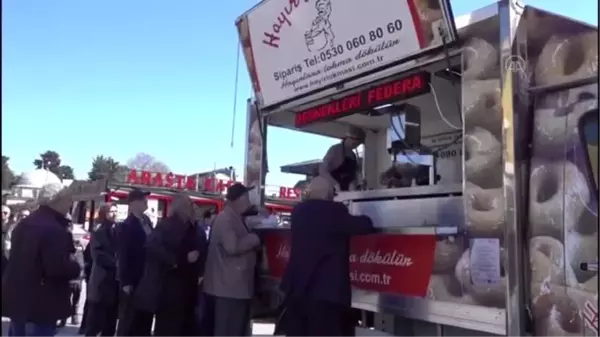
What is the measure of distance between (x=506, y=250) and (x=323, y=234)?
4.15ft

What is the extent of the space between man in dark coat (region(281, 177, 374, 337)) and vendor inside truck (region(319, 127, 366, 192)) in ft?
4.92

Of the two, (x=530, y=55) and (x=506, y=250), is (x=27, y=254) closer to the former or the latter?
(x=506, y=250)

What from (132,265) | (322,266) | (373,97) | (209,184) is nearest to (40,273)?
(322,266)

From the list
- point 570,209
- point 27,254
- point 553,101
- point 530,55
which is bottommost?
point 27,254

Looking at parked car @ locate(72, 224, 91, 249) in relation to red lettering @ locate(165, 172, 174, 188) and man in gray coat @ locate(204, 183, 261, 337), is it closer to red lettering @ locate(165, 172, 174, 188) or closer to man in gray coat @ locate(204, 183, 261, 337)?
man in gray coat @ locate(204, 183, 261, 337)

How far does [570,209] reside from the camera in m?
3.00

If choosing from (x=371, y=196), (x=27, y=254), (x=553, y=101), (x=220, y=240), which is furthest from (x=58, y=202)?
(x=553, y=101)

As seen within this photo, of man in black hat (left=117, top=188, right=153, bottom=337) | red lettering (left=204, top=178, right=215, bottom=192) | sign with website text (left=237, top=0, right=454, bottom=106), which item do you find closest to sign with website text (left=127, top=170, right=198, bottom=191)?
red lettering (left=204, top=178, right=215, bottom=192)

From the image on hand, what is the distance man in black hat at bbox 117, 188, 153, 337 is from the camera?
5754 millimetres

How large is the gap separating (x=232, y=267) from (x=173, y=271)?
1.79 feet

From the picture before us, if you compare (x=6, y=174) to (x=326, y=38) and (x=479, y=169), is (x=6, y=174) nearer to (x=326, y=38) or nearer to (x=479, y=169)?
(x=479, y=169)

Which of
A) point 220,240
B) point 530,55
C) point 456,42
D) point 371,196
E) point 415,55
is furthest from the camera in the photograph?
point 220,240

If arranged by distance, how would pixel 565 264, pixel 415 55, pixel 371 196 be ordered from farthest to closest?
pixel 371 196
pixel 415 55
pixel 565 264

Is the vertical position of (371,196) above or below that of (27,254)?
above
